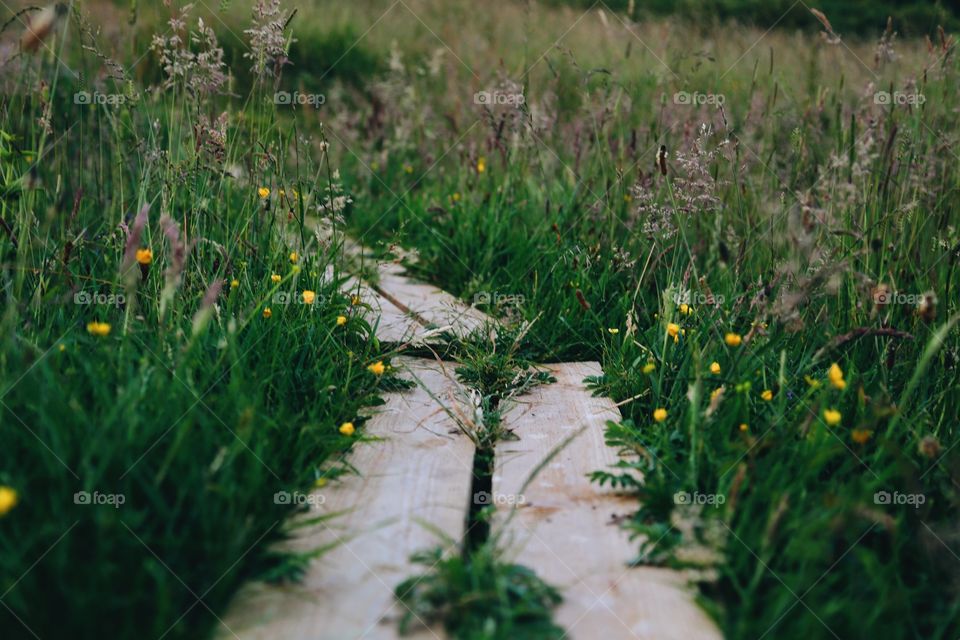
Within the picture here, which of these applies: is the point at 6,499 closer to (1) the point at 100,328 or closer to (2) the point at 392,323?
(1) the point at 100,328

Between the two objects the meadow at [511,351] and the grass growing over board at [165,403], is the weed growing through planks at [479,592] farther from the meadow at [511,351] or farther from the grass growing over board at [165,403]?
the grass growing over board at [165,403]

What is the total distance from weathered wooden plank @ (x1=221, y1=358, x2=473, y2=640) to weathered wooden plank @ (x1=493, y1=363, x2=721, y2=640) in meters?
0.15

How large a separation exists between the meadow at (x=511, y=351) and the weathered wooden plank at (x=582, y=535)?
60 millimetres

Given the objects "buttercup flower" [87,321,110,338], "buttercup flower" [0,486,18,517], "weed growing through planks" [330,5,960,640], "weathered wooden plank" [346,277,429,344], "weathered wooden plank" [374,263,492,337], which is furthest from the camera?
"weathered wooden plank" [374,263,492,337]

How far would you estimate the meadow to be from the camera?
147cm

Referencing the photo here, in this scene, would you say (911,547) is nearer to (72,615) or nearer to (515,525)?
(515,525)

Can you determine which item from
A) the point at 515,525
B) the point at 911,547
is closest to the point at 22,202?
the point at 515,525

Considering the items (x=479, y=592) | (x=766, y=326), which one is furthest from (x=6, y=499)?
(x=766, y=326)

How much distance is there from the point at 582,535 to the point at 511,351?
0.94 metres

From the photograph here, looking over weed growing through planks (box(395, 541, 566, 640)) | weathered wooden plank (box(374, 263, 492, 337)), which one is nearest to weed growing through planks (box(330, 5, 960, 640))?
weathered wooden plank (box(374, 263, 492, 337))

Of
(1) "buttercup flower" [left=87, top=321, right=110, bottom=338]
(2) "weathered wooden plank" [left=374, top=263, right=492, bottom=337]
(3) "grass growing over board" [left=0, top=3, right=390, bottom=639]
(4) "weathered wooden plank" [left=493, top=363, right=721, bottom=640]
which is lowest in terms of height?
(4) "weathered wooden plank" [left=493, top=363, right=721, bottom=640]

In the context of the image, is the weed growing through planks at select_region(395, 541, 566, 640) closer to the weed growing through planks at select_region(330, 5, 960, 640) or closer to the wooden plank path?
the wooden plank path

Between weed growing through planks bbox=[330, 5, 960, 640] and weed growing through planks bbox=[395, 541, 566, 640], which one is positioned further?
weed growing through planks bbox=[330, 5, 960, 640]

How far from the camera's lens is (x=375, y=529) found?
5.48ft
